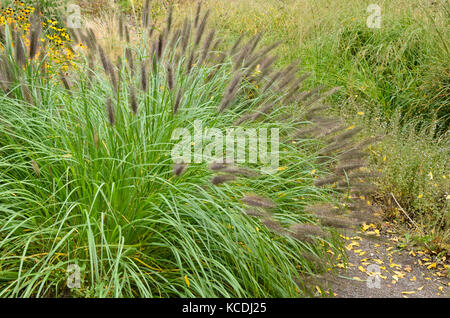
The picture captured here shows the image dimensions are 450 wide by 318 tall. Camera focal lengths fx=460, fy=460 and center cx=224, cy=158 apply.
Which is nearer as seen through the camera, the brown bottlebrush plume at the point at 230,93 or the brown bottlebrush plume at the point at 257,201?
the brown bottlebrush plume at the point at 257,201

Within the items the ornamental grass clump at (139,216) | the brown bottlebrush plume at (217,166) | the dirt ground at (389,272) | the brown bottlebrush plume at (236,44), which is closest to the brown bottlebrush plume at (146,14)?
the ornamental grass clump at (139,216)

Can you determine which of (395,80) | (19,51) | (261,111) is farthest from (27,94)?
(395,80)

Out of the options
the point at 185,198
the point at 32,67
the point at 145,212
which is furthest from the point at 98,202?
the point at 32,67

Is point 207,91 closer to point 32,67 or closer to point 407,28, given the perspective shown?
point 32,67

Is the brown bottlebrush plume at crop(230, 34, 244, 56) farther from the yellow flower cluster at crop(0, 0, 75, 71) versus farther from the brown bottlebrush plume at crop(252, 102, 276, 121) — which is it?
the yellow flower cluster at crop(0, 0, 75, 71)

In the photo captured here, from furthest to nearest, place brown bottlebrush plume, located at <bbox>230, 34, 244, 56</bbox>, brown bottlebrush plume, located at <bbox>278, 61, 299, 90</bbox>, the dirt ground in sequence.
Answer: brown bottlebrush plume, located at <bbox>230, 34, 244, 56</bbox>, brown bottlebrush plume, located at <bbox>278, 61, 299, 90</bbox>, the dirt ground

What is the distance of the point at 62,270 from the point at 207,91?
1.71 metres

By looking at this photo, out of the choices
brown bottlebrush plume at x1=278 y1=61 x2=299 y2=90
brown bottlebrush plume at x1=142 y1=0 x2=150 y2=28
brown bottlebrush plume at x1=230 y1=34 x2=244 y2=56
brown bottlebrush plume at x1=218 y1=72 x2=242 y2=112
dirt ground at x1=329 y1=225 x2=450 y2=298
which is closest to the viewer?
brown bottlebrush plume at x1=218 y1=72 x2=242 y2=112

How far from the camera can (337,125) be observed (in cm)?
287

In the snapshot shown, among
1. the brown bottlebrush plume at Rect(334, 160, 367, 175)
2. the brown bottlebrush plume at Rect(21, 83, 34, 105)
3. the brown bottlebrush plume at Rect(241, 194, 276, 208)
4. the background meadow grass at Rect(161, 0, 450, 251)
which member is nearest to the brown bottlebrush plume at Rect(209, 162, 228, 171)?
the brown bottlebrush plume at Rect(241, 194, 276, 208)

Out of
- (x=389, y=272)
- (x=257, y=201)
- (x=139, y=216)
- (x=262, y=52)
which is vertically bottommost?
(x=389, y=272)

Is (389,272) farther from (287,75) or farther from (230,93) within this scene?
(230,93)

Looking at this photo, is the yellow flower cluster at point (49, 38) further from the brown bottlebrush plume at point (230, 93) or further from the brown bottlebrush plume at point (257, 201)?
the brown bottlebrush plume at point (257, 201)

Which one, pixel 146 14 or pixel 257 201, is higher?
pixel 146 14
